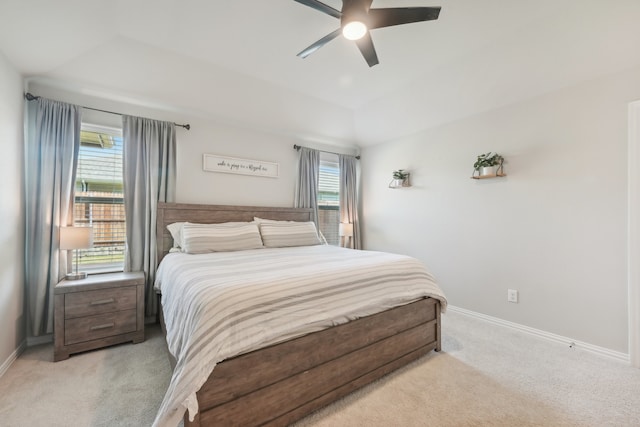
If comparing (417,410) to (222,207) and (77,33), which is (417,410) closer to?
(222,207)

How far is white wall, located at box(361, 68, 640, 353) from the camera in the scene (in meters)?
2.32

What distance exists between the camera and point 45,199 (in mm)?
2457

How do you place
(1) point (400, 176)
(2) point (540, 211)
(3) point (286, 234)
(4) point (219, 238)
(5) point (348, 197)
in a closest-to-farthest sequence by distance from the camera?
(2) point (540, 211)
(4) point (219, 238)
(3) point (286, 234)
(1) point (400, 176)
(5) point (348, 197)

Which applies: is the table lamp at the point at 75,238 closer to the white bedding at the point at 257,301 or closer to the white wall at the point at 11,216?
the white wall at the point at 11,216

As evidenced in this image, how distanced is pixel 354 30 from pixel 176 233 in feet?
8.40

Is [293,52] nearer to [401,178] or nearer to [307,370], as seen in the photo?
[401,178]

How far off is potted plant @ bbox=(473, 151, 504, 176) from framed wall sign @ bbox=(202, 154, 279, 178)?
8.57 feet

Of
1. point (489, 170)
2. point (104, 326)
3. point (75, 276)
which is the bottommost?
point (104, 326)

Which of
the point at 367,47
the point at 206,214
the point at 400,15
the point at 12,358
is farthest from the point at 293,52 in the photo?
the point at 12,358

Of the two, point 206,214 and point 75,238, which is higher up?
point 206,214

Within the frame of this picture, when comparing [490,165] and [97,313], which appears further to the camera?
[490,165]

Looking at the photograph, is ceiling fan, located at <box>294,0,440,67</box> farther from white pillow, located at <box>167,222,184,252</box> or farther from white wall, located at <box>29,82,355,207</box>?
white pillow, located at <box>167,222,184,252</box>

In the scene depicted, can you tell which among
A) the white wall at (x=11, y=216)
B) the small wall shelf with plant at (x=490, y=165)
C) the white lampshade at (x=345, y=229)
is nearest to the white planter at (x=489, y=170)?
the small wall shelf with plant at (x=490, y=165)

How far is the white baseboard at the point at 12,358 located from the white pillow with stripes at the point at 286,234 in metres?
2.21
